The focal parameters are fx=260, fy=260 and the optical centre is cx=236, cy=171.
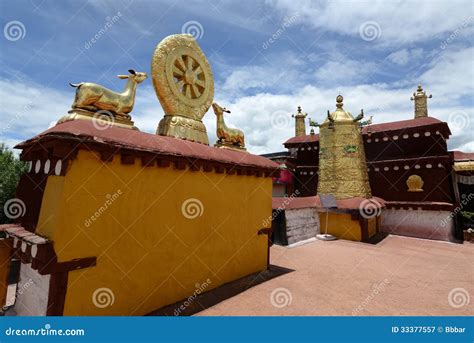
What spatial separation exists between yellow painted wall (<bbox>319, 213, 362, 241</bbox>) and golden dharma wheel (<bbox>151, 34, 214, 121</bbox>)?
11.1 metres

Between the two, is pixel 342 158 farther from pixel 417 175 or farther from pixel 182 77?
pixel 182 77

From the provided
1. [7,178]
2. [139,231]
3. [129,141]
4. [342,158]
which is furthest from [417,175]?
[7,178]

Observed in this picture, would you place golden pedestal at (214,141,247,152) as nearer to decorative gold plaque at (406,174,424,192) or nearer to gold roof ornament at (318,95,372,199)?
gold roof ornament at (318,95,372,199)

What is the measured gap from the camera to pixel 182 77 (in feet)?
27.5

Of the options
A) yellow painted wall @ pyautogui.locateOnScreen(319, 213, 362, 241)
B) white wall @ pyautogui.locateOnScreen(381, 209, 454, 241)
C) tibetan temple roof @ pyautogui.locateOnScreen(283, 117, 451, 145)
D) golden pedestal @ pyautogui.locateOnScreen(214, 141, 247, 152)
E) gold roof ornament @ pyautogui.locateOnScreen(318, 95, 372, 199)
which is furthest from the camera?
gold roof ornament @ pyautogui.locateOnScreen(318, 95, 372, 199)

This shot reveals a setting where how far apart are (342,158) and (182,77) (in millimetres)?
13669

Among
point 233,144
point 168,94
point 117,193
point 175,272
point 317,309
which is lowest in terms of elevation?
point 317,309

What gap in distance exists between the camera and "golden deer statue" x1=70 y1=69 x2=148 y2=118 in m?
5.82

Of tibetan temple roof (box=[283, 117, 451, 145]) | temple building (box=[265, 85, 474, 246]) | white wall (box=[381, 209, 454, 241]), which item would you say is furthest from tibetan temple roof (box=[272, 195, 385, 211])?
tibetan temple roof (box=[283, 117, 451, 145])

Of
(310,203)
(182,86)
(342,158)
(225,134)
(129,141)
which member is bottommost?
(310,203)

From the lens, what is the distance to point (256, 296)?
700 centimetres

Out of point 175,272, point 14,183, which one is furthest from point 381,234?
point 14,183

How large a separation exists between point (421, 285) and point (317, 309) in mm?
4378

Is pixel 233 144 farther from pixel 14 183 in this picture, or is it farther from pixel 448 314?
pixel 14 183
